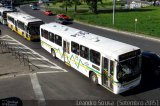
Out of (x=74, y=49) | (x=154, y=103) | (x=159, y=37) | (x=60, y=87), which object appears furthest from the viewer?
(x=159, y=37)

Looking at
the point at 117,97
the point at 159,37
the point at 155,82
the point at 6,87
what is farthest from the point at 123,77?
the point at 159,37

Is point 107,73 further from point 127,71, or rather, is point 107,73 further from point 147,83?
point 147,83

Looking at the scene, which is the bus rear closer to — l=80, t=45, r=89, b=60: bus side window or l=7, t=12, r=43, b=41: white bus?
l=80, t=45, r=89, b=60: bus side window

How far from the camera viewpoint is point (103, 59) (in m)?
17.0

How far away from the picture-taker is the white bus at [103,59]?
1614cm

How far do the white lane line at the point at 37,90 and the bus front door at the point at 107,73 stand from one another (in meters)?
3.91

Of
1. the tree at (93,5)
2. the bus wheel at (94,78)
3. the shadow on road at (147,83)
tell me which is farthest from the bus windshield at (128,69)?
the tree at (93,5)

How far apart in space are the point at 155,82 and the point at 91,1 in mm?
55407

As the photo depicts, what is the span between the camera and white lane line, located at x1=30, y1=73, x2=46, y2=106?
16.2m

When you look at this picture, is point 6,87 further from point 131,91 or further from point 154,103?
point 154,103

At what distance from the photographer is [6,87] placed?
18.6 meters

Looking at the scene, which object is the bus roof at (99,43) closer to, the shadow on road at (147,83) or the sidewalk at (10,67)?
the shadow on road at (147,83)

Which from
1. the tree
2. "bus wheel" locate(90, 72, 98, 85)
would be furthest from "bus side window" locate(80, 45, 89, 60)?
the tree

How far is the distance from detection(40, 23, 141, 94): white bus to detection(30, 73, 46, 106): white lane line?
124 inches
